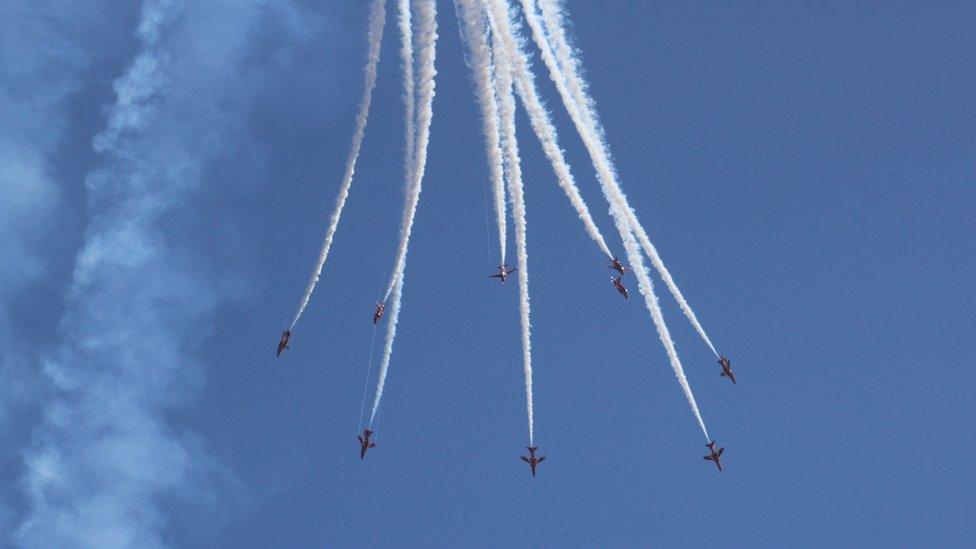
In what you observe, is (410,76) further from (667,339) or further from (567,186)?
(667,339)

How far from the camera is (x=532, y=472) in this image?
45.9 meters

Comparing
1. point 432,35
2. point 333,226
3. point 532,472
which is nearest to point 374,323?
point 333,226

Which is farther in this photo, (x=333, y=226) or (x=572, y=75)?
(x=333, y=226)

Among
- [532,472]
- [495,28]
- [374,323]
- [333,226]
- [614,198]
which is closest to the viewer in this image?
[495,28]

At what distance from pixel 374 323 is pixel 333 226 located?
5351mm

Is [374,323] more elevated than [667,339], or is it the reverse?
[374,323]

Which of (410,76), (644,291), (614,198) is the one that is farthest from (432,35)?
(644,291)

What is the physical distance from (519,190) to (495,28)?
5056mm

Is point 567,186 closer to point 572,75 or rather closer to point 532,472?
point 572,75

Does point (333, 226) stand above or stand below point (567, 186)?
above

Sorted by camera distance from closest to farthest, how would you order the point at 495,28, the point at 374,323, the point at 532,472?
the point at 495,28, the point at 374,323, the point at 532,472

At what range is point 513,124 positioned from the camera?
3266 centimetres

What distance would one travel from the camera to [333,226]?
37031 mm

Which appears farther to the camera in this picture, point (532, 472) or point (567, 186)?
point (532, 472)
